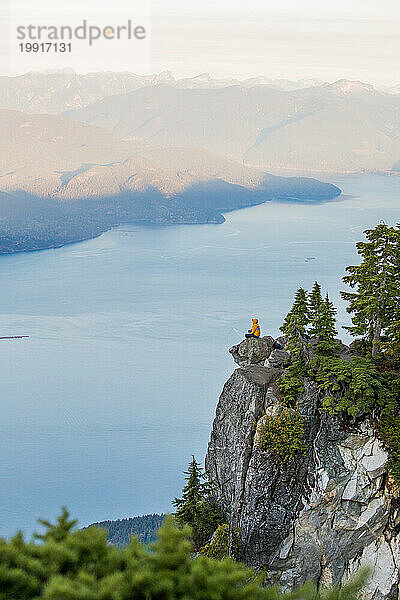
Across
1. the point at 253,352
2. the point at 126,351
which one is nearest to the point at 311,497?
the point at 253,352

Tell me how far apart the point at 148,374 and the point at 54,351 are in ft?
23.5

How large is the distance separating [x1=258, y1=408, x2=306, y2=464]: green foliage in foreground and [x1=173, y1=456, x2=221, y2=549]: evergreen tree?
1.83 meters

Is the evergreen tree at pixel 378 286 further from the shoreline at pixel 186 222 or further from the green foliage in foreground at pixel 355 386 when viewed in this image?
the shoreline at pixel 186 222

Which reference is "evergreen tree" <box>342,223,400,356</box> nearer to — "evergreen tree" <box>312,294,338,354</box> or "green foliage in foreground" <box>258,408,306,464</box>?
"evergreen tree" <box>312,294,338,354</box>

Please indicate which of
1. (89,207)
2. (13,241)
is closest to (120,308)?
(13,241)

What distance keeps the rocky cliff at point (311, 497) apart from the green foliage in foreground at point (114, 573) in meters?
4.48

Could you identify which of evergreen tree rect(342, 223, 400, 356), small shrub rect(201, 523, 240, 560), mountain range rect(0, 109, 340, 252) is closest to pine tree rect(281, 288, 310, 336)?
evergreen tree rect(342, 223, 400, 356)

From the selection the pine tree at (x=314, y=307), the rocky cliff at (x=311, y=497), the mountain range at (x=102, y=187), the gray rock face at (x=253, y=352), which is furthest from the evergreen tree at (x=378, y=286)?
the mountain range at (x=102, y=187)

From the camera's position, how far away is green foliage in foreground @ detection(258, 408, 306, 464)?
32.5 feet

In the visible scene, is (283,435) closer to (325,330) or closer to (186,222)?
(325,330)

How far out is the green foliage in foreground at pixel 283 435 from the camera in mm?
9900

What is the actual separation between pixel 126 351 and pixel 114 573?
31.3 m

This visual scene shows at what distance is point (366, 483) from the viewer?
9.46m

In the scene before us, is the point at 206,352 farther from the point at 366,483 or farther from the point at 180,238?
the point at 180,238
